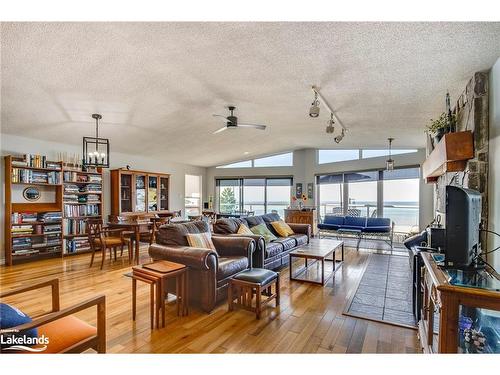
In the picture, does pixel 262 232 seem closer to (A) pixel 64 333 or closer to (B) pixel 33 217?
(A) pixel 64 333

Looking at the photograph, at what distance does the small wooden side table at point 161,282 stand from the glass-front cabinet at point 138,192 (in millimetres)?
4121

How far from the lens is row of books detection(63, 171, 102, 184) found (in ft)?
17.6

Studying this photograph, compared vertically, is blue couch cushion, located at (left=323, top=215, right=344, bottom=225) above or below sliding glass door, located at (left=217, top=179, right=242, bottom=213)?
below

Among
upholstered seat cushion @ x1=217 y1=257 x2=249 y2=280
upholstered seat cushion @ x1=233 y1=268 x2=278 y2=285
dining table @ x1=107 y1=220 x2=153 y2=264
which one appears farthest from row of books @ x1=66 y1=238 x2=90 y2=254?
upholstered seat cushion @ x1=233 y1=268 x2=278 y2=285

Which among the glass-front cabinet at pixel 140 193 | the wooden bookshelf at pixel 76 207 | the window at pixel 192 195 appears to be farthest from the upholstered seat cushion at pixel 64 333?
the window at pixel 192 195

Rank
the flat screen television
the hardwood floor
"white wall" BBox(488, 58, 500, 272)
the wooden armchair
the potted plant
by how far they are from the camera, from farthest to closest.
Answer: the potted plant < the hardwood floor < "white wall" BBox(488, 58, 500, 272) < the flat screen television < the wooden armchair

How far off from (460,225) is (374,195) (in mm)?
6290

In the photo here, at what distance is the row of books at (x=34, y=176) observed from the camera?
4652mm

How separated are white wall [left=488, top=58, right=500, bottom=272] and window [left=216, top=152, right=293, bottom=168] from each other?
6698mm

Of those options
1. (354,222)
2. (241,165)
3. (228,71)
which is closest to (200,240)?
(228,71)

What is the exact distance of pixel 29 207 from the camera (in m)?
4.96

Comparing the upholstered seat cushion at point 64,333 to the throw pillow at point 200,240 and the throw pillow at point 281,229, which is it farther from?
the throw pillow at point 281,229

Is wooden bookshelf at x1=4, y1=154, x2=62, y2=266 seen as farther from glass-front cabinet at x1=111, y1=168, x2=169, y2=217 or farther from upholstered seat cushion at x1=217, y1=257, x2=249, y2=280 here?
upholstered seat cushion at x1=217, y1=257, x2=249, y2=280
